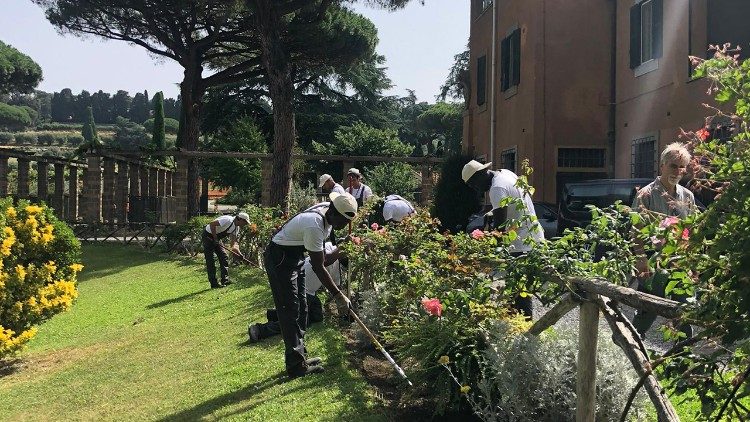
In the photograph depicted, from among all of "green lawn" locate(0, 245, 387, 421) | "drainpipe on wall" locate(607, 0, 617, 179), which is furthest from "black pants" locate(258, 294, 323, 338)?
"drainpipe on wall" locate(607, 0, 617, 179)

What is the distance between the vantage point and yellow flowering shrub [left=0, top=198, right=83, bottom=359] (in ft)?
28.9

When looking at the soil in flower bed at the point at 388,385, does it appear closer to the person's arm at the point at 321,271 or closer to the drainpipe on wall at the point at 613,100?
the person's arm at the point at 321,271

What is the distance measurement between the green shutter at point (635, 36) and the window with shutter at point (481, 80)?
6.52m

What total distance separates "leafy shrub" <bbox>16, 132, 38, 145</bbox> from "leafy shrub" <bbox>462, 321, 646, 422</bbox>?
109 meters

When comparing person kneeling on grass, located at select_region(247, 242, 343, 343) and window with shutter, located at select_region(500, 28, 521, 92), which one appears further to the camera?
window with shutter, located at select_region(500, 28, 521, 92)

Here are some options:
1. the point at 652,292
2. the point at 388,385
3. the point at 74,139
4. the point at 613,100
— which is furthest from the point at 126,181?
the point at 74,139

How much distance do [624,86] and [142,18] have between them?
63.4ft

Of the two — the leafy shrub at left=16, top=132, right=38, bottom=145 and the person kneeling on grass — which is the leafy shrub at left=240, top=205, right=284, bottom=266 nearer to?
the person kneeling on grass

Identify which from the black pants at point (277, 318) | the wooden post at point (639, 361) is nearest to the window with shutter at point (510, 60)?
the black pants at point (277, 318)

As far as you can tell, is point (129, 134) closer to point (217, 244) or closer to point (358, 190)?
point (217, 244)

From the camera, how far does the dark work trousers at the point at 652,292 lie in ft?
8.82

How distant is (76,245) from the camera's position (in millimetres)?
12898

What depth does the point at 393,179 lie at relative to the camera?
26.1m

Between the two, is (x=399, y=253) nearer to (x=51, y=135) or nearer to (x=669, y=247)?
(x=669, y=247)
